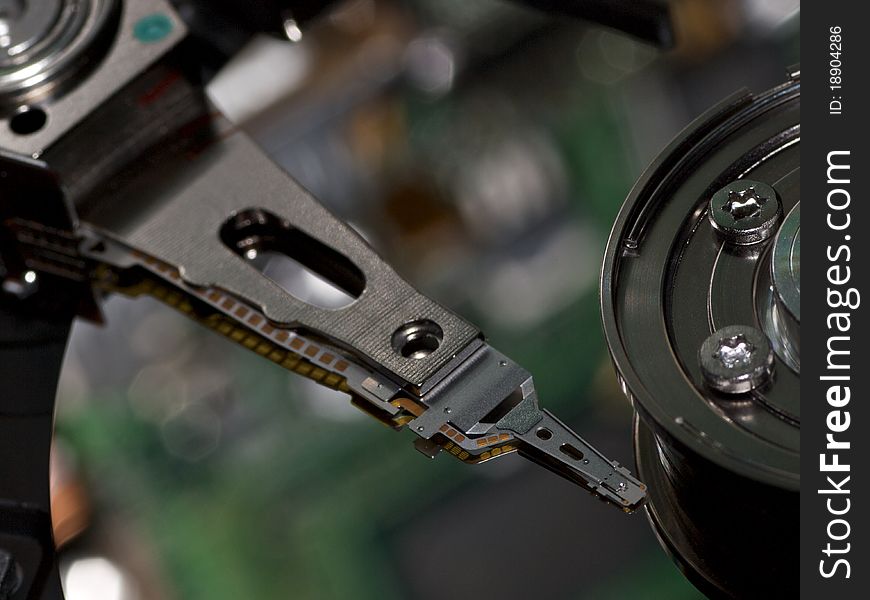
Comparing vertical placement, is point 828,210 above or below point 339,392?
above

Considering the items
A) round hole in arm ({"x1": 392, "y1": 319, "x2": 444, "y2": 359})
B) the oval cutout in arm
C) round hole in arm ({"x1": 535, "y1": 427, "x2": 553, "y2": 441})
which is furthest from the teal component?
round hole in arm ({"x1": 535, "y1": 427, "x2": 553, "y2": 441})

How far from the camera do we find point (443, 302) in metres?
1.74

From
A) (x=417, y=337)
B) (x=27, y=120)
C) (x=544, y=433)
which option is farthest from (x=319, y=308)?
(x=27, y=120)

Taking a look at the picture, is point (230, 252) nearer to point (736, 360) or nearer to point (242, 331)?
point (242, 331)

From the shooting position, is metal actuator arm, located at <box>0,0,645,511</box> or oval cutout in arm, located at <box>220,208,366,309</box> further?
oval cutout in arm, located at <box>220,208,366,309</box>

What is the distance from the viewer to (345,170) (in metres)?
1.91

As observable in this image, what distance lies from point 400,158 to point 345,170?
0.25ft

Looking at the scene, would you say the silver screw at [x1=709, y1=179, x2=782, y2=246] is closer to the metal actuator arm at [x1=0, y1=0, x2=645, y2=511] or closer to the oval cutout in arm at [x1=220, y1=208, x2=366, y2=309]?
the metal actuator arm at [x1=0, y1=0, x2=645, y2=511]

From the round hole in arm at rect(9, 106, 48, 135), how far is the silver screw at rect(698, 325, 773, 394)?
32.1 inches

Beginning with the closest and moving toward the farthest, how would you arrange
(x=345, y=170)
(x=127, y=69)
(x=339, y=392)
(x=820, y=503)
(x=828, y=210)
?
(x=820, y=503) < (x=828, y=210) < (x=339, y=392) < (x=127, y=69) < (x=345, y=170)

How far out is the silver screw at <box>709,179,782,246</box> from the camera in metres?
1.50

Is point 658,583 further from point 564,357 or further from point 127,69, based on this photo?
point 127,69

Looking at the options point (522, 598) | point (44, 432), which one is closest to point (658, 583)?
point (522, 598)

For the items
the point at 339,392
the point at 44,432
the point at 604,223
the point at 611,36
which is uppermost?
the point at 611,36
